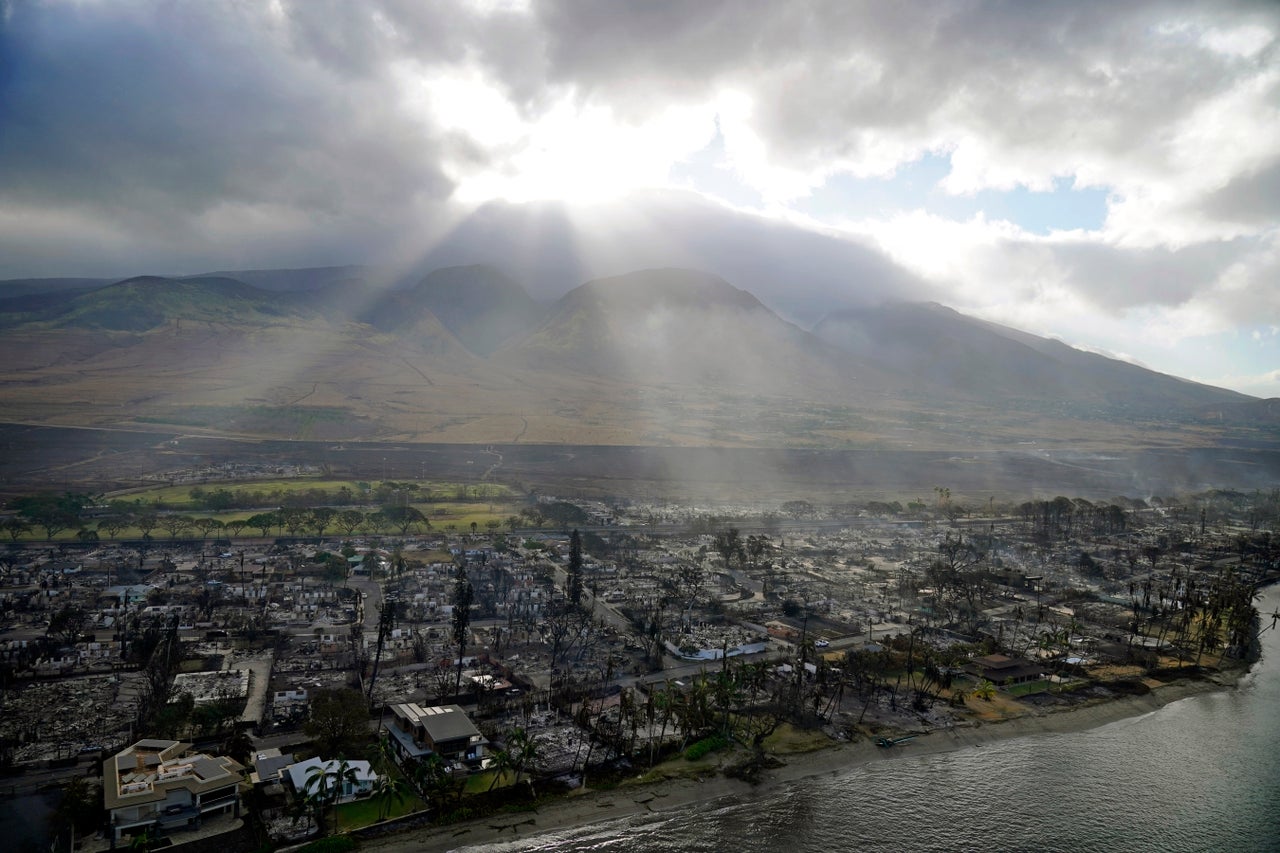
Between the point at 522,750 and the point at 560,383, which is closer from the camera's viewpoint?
the point at 522,750

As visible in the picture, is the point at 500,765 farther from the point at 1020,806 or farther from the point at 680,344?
the point at 680,344

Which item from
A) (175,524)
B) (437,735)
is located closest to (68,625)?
(437,735)

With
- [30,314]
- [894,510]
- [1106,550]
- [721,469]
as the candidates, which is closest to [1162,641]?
[1106,550]

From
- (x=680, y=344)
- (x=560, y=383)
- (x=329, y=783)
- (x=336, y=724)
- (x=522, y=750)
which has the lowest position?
(x=329, y=783)

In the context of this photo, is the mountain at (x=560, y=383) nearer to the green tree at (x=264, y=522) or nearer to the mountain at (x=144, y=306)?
the mountain at (x=144, y=306)

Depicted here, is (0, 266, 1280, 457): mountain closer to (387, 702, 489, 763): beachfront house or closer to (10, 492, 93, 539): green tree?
(10, 492, 93, 539): green tree

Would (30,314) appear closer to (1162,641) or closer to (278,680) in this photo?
(278,680)

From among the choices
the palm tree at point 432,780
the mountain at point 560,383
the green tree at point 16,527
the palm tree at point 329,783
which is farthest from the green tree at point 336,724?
the mountain at point 560,383

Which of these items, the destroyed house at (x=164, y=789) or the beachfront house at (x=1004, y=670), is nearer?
the destroyed house at (x=164, y=789)
